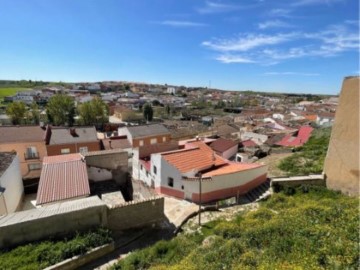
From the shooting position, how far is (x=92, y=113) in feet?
189

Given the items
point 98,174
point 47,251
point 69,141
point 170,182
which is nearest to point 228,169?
point 170,182

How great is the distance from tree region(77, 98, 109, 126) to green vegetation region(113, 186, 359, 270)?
5195 centimetres

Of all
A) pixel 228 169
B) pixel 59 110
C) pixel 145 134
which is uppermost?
pixel 59 110

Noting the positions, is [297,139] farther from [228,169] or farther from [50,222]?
[50,222]

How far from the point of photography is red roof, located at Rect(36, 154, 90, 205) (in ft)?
40.8

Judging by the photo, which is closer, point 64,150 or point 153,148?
point 153,148

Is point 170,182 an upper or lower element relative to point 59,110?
lower

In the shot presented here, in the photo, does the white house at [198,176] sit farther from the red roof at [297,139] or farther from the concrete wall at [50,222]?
the red roof at [297,139]

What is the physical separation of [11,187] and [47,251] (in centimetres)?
919

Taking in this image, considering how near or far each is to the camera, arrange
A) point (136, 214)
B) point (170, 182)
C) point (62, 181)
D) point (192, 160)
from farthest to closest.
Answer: point (192, 160)
point (170, 182)
point (62, 181)
point (136, 214)

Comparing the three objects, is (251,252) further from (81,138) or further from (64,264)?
(81,138)

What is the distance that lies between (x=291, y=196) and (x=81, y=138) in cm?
2539

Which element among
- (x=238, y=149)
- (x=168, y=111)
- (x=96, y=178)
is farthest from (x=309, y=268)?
(x=168, y=111)

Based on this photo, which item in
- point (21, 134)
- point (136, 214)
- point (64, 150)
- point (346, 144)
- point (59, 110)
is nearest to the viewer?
point (136, 214)
